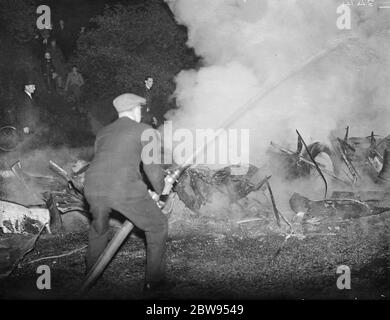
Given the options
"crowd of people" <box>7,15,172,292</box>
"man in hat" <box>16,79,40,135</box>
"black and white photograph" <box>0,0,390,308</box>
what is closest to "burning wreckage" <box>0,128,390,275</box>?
"black and white photograph" <box>0,0,390,308</box>

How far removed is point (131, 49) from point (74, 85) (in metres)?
2.40

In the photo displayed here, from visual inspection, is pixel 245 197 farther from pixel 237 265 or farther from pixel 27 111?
pixel 27 111

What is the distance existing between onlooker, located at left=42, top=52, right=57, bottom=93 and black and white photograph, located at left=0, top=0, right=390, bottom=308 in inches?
2.9

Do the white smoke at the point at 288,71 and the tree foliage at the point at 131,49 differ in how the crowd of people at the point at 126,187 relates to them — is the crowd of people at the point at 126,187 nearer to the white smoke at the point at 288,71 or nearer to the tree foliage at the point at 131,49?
the white smoke at the point at 288,71

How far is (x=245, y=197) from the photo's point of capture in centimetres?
552

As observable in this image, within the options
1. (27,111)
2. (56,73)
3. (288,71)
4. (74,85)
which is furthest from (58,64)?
(288,71)

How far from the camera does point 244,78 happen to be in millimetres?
6770

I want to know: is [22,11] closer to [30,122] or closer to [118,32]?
[118,32]

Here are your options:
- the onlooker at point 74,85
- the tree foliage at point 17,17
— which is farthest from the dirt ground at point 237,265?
the tree foliage at point 17,17

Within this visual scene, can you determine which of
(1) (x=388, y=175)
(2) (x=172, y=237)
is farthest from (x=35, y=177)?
(1) (x=388, y=175)

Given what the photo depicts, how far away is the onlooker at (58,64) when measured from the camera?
10.5 meters

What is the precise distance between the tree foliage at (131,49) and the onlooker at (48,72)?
135 centimetres
